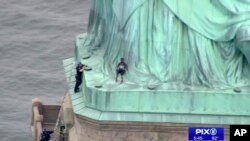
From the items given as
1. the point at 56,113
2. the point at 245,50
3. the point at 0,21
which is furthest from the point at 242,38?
the point at 0,21

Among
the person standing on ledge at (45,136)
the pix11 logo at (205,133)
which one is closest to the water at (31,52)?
the person standing on ledge at (45,136)

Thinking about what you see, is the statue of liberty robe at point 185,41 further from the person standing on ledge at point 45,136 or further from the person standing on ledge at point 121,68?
the person standing on ledge at point 45,136

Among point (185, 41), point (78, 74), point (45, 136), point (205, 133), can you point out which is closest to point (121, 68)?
point (185, 41)

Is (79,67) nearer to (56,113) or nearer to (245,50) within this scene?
(245,50)

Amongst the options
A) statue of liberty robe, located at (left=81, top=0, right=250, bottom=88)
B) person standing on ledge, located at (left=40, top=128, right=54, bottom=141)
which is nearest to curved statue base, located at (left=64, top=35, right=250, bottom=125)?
statue of liberty robe, located at (left=81, top=0, right=250, bottom=88)

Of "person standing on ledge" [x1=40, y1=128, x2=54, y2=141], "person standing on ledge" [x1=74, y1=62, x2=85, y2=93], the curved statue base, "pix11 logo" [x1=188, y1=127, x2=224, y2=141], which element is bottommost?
"person standing on ledge" [x1=40, y1=128, x2=54, y2=141]

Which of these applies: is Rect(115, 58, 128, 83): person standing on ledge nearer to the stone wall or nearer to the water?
the stone wall
